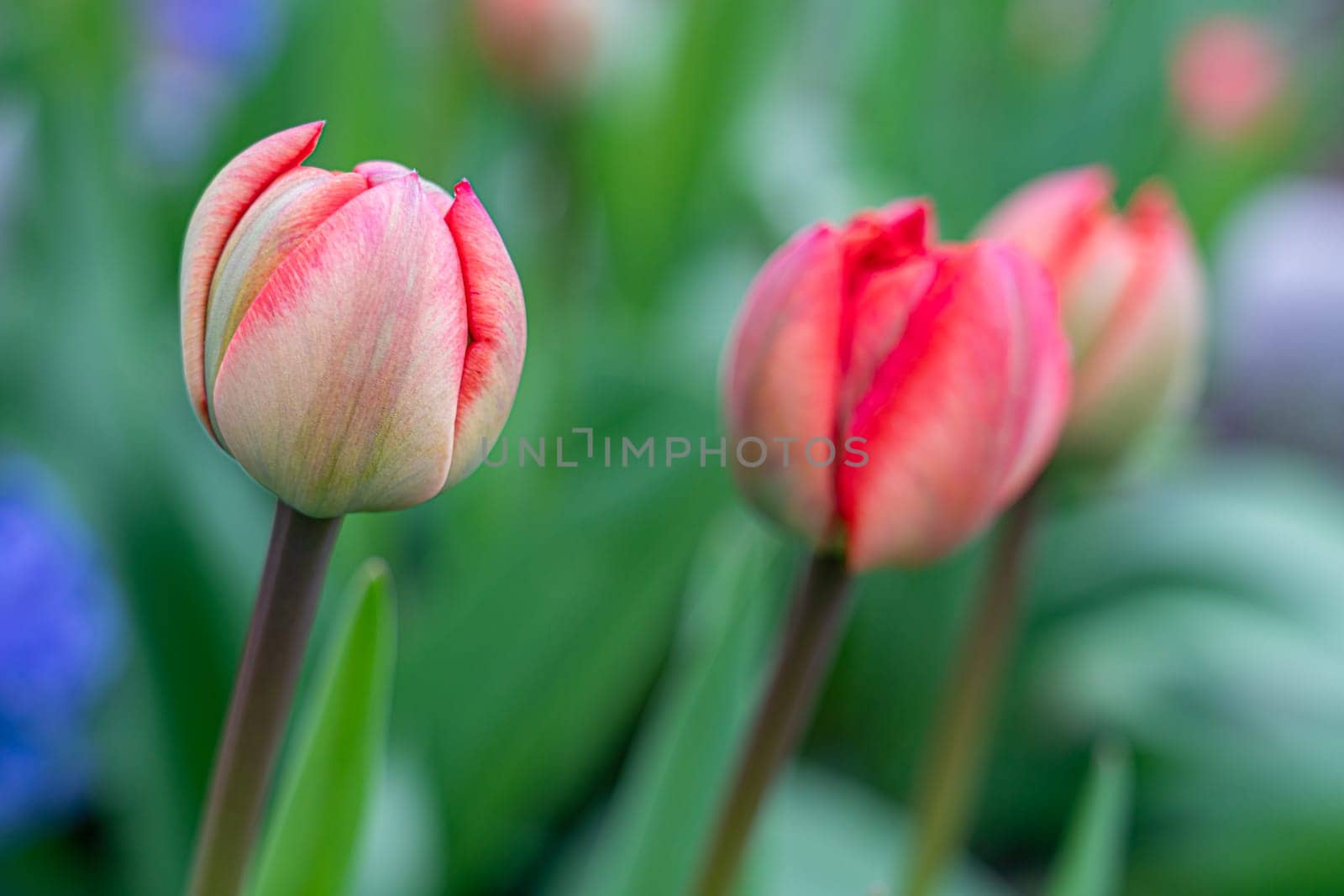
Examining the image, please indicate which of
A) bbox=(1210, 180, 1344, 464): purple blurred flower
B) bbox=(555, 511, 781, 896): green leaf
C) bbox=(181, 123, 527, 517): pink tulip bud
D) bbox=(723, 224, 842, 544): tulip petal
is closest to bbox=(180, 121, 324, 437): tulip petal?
bbox=(181, 123, 527, 517): pink tulip bud

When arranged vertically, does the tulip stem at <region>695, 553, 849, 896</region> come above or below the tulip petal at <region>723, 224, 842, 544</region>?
below

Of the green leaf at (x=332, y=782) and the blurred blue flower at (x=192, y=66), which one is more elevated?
the blurred blue flower at (x=192, y=66)

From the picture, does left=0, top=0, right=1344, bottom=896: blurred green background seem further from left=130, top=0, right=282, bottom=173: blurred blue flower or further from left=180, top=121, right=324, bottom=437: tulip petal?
left=180, top=121, right=324, bottom=437: tulip petal

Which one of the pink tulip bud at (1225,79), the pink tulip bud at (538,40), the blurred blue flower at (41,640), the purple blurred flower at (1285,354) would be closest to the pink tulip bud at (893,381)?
the blurred blue flower at (41,640)

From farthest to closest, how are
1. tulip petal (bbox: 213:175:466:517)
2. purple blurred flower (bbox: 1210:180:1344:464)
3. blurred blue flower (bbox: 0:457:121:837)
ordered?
purple blurred flower (bbox: 1210:180:1344:464)
blurred blue flower (bbox: 0:457:121:837)
tulip petal (bbox: 213:175:466:517)

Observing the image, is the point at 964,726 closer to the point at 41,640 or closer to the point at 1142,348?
the point at 1142,348

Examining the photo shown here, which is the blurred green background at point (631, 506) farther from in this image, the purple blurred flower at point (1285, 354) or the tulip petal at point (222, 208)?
the purple blurred flower at point (1285, 354)

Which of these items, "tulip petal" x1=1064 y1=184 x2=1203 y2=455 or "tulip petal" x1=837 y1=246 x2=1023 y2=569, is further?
"tulip petal" x1=1064 y1=184 x2=1203 y2=455
